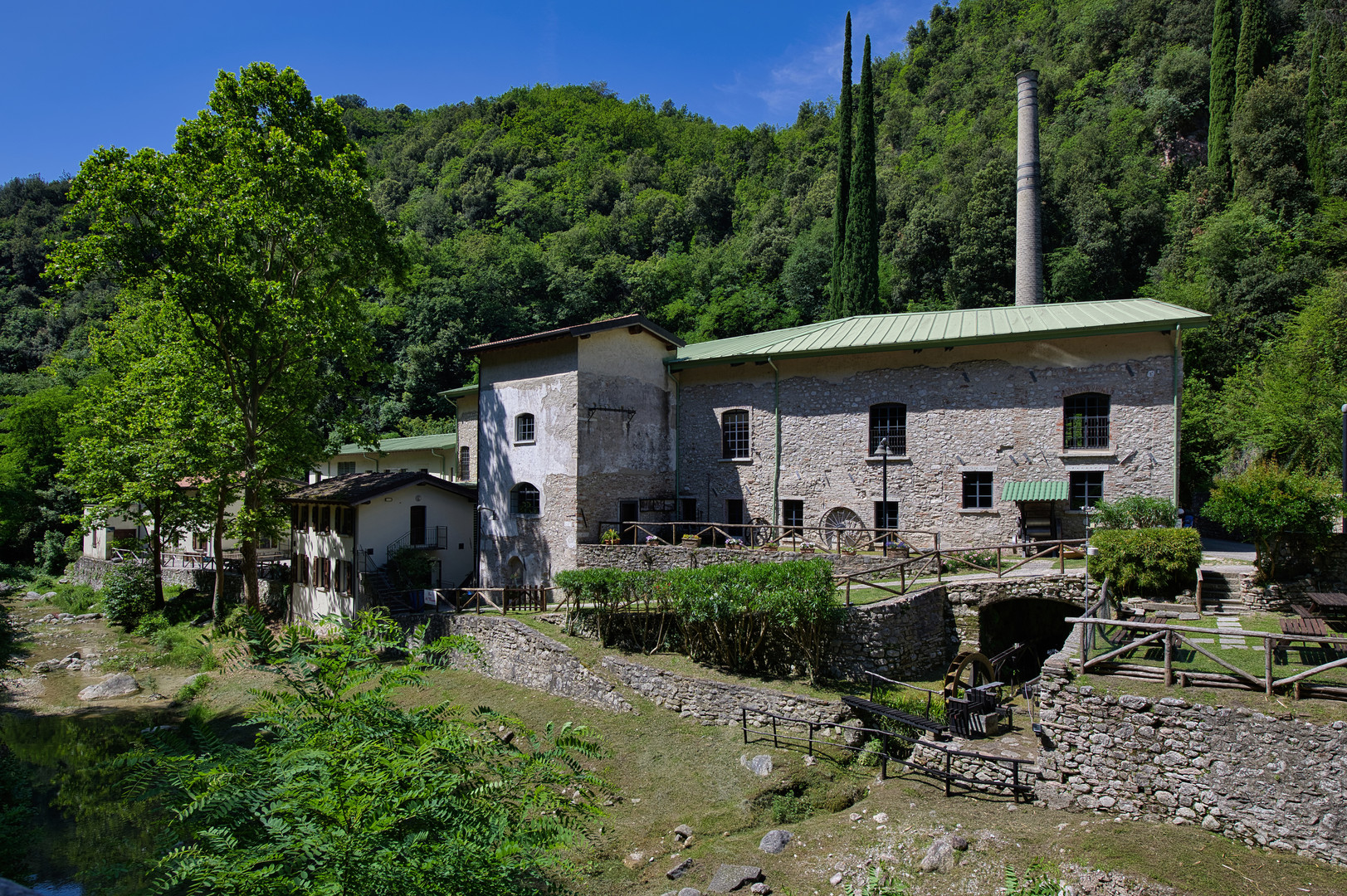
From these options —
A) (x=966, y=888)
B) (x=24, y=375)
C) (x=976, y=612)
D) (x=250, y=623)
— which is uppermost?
(x=24, y=375)

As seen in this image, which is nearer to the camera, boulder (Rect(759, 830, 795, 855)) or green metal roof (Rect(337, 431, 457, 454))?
boulder (Rect(759, 830, 795, 855))

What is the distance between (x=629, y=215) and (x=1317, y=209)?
4513 centimetres

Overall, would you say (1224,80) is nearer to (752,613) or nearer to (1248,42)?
(1248,42)

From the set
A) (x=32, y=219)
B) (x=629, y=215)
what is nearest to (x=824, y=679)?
(x=629, y=215)

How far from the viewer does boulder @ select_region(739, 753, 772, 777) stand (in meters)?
11.8

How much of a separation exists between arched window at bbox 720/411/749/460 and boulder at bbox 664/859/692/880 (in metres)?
14.3

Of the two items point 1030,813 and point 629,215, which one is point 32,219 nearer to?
point 629,215

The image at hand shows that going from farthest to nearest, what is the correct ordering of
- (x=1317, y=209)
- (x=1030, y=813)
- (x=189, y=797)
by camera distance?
(x=1317, y=209)
(x=1030, y=813)
(x=189, y=797)

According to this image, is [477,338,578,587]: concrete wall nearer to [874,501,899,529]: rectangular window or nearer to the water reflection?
[874,501,899,529]: rectangular window

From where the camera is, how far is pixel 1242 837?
28.3ft

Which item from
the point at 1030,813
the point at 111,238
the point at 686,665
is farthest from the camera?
the point at 111,238

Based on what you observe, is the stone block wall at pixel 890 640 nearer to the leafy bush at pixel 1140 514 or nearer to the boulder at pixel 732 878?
the boulder at pixel 732 878

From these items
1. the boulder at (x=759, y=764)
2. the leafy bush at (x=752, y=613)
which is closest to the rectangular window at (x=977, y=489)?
the leafy bush at (x=752, y=613)

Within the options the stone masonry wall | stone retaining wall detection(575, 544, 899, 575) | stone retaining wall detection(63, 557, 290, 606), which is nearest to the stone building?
stone retaining wall detection(575, 544, 899, 575)
